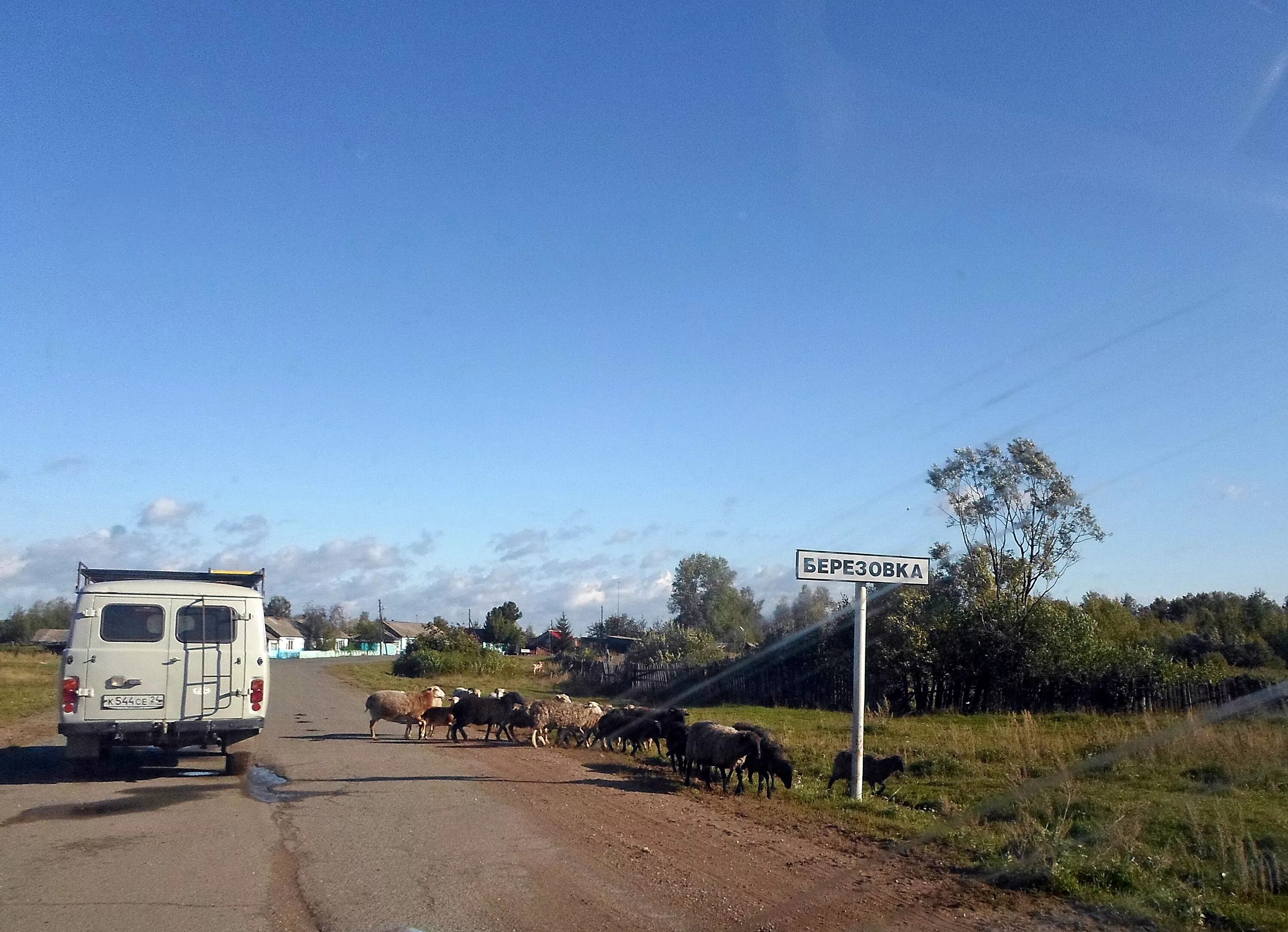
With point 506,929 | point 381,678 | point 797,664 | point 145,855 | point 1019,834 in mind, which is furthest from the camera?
point 381,678

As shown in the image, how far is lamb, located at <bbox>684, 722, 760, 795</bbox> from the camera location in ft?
44.8

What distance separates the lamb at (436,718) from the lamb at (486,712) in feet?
0.47

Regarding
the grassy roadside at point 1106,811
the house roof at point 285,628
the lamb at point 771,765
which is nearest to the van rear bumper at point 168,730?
the lamb at point 771,765

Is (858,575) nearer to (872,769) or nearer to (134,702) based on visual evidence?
(872,769)

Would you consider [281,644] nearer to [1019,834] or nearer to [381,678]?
[381,678]

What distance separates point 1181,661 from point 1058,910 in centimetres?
2598

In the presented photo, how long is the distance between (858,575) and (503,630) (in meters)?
91.6

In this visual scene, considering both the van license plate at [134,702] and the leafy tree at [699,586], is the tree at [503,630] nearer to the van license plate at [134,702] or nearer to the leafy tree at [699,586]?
the leafy tree at [699,586]

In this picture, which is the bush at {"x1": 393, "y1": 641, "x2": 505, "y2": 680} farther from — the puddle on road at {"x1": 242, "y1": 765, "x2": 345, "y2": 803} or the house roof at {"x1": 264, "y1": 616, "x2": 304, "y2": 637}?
the house roof at {"x1": 264, "y1": 616, "x2": 304, "y2": 637}

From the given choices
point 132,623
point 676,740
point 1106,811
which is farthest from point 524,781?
point 1106,811

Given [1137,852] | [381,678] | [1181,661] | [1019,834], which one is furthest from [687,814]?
[381,678]

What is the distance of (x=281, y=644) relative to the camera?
121938mm

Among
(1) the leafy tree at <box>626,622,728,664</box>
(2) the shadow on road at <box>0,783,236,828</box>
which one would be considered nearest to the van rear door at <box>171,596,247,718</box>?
(2) the shadow on road at <box>0,783,236,828</box>

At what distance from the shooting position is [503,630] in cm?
10150
